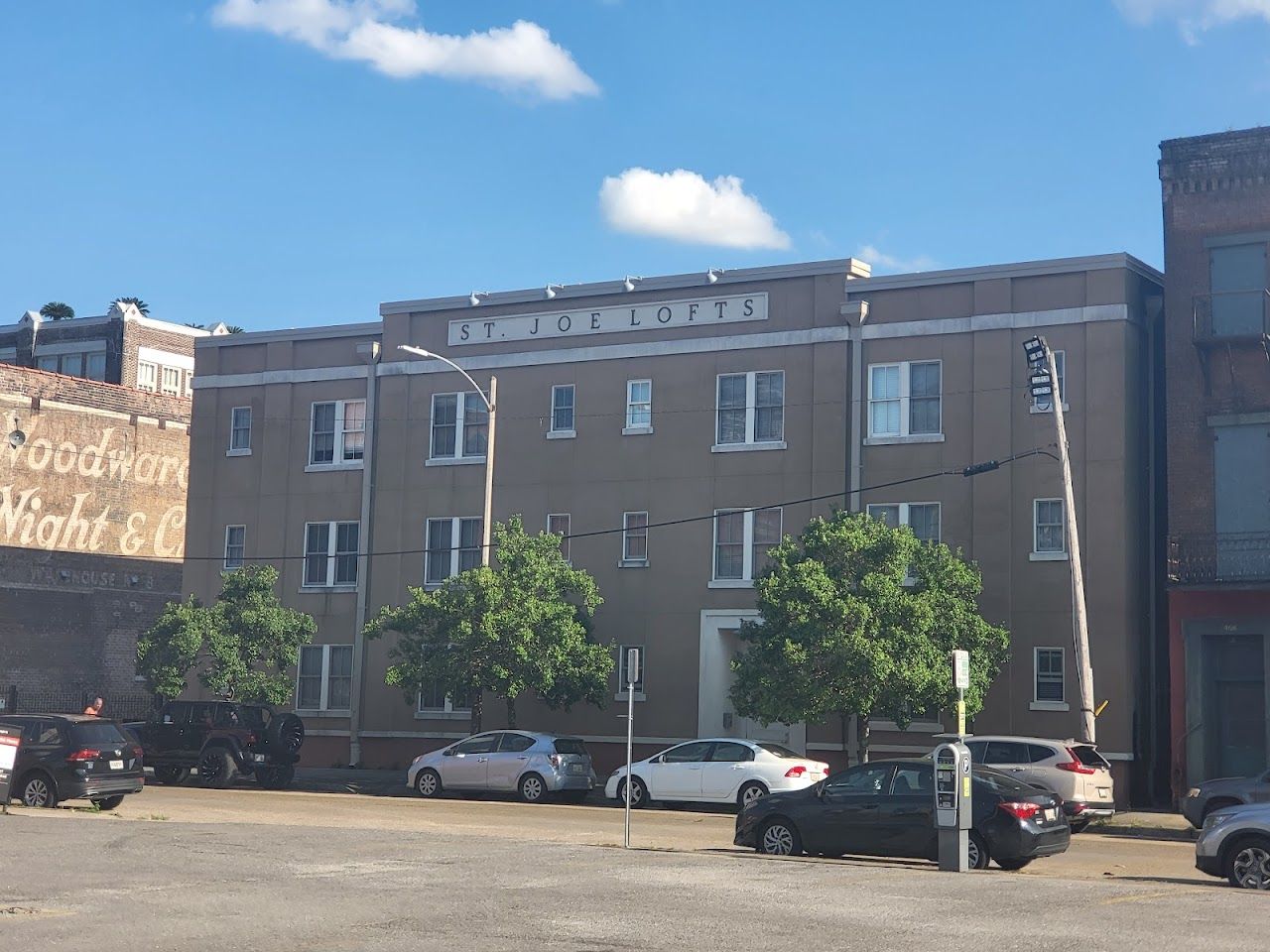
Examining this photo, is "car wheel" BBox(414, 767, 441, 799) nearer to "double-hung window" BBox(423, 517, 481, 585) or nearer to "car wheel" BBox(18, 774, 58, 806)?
"double-hung window" BBox(423, 517, 481, 585)

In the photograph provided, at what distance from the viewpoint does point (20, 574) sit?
5362 centimetres

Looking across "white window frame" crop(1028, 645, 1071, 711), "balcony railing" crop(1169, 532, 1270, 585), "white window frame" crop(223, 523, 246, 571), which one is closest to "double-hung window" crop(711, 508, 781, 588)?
"white window frame" crop(1028, 645, 1071, 711)

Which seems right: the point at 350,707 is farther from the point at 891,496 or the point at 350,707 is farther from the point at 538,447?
the point at 891,496

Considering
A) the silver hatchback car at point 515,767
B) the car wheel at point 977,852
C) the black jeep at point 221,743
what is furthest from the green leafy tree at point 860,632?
the car wheel at point 977,852

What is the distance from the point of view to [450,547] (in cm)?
4231

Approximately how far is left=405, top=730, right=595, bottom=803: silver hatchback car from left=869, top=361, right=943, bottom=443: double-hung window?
33.0ft

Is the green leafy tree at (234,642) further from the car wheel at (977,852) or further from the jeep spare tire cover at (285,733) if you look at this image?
the car wheel at (977,852)

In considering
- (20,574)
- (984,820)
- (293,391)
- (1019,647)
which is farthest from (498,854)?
(20,574)

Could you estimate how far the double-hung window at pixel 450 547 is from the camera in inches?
1665

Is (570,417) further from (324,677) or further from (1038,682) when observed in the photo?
(1038,682)

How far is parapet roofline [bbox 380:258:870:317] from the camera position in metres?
38.5

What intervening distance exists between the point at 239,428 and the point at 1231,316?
2623cm

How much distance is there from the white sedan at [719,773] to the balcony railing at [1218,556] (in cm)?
939

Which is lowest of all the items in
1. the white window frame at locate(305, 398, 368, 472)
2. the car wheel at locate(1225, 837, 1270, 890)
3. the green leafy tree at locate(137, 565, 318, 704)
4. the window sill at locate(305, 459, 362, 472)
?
the car wheel at locate(1225, 837, 1270, 890)
